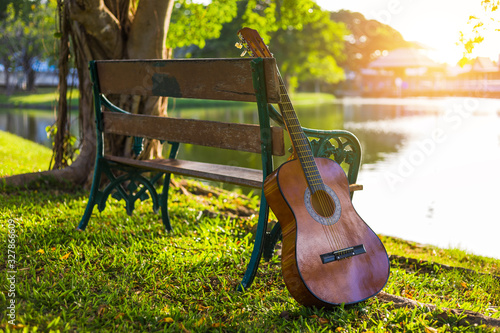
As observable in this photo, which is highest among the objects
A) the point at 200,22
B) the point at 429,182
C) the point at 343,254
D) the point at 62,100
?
the point at 200,22

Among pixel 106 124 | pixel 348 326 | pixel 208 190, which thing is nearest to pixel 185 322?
pixel 348 326

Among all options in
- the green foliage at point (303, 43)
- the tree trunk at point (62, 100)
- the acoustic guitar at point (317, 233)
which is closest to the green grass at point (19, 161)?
the tree trunk at point (62, 100)

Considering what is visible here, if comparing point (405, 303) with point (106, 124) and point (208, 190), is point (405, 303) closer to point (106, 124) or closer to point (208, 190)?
point (106, 124)

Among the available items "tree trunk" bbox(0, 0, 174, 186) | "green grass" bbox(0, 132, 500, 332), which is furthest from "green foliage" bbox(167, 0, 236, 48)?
"green grass" bbox(0, 132, 500, 332)

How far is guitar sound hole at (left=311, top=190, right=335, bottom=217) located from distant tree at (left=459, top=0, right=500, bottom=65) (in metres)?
2.34

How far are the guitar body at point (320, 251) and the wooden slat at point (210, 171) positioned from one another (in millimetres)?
308

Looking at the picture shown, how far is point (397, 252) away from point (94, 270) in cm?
268

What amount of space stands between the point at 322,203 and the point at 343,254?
1.02 feet

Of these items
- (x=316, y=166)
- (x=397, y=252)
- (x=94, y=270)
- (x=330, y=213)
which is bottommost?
(x=397, y=252)

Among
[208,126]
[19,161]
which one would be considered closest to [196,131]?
[208,126]

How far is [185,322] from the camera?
8.02ft

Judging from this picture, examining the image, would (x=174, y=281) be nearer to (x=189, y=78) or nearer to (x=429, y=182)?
(x=189, y=78)

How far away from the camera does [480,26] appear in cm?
405

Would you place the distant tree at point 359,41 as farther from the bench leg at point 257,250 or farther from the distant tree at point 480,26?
the bench leg at point 257,250
